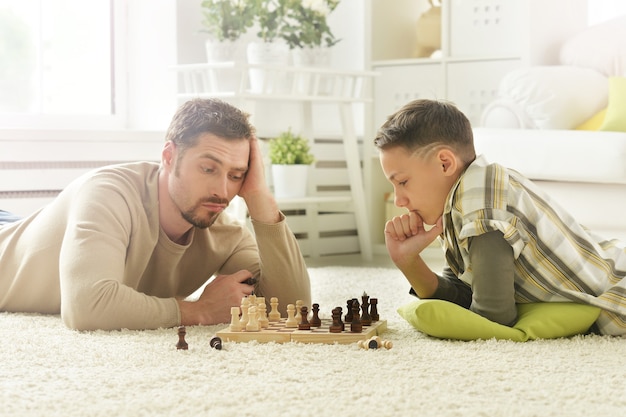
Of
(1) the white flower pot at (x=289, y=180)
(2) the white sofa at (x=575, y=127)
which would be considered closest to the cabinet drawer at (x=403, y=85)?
(2) the white sofa at (x=575, y=127)

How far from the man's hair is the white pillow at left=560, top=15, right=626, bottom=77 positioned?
245cm

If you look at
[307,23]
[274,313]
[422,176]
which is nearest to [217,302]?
[274,313]

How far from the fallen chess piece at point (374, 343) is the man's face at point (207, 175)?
55 cm

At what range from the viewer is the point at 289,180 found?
4.36 m

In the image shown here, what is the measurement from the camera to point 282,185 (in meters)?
4.36

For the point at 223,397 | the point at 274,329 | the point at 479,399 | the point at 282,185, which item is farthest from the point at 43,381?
the point at 282,185

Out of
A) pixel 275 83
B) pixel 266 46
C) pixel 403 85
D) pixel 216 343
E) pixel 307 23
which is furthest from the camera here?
pixel 403 85

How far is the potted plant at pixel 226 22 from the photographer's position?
4.23 m

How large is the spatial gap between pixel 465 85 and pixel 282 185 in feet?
3.63

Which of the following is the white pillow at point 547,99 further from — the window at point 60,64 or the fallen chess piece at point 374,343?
the fallen chess piece at point 374,343

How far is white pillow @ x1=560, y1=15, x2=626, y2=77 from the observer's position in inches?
166

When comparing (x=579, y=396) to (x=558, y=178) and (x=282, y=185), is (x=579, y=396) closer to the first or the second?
(x=558, y=178)

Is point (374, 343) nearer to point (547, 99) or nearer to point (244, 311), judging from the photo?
point (244, 311)

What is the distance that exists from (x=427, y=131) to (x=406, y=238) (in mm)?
293
